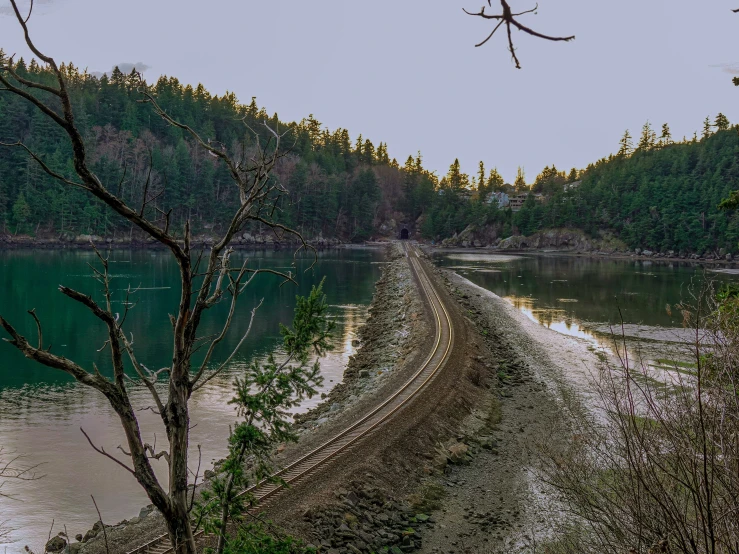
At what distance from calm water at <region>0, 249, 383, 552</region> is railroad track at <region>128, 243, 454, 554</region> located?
11.6 feet

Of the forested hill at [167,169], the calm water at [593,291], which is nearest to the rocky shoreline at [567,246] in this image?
the calm water at [593,291]

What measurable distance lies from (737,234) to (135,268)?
8411 centimetres

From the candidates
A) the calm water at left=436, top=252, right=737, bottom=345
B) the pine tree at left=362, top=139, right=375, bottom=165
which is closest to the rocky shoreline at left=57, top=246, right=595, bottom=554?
the calm water at left=436, top=252, right=737, bottom=345

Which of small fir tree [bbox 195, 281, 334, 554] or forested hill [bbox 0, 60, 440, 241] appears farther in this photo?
forested hill [bbox 0, 60, 440, 241]

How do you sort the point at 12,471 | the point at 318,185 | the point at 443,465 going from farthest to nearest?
the point at 318,185
the point at 443,465
the point at 12,471

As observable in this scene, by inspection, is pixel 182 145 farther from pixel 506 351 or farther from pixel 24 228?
pixel 506 351

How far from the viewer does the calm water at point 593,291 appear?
39672mm

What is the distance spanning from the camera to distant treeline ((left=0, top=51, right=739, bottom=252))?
327 ft

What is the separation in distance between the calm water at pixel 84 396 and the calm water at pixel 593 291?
573 inches

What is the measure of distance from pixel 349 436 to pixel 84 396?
11.8 m

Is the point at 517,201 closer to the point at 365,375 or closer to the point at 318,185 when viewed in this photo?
the point at 318,185

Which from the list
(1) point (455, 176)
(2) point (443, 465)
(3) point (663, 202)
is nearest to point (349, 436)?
(2) point (443, 465)

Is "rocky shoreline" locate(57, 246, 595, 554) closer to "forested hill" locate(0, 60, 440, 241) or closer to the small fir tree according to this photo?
the small fir tree

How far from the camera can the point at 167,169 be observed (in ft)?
350
